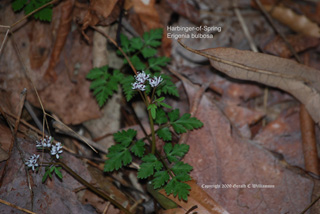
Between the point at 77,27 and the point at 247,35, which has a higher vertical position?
the point at 77,27

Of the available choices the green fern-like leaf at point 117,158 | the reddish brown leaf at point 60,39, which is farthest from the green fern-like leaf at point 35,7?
the green fern-like leaf at point 117,158

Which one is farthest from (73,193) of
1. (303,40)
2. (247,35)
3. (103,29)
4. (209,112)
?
(303,40)

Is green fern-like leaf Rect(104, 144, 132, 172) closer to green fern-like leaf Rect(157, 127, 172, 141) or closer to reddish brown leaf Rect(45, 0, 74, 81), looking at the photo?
green fern-like leaf Rect(157, 127, 172, 141)

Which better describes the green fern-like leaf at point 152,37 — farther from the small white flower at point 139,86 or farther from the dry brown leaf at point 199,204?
the dry brown leaf at point 199,204

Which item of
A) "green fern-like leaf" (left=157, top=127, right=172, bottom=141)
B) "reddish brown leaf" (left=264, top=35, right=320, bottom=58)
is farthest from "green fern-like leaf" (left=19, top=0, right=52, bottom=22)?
"reddish brown leaf" (left=264, top=35, right=320, bottom=58)

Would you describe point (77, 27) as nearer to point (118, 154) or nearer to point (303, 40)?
point (118, 154)

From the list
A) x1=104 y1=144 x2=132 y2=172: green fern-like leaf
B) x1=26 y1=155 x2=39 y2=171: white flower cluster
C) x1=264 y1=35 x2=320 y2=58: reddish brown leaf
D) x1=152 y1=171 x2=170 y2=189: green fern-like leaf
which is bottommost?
x1=152 y1=171 x2=170 y2=189: green fern-like leaf
